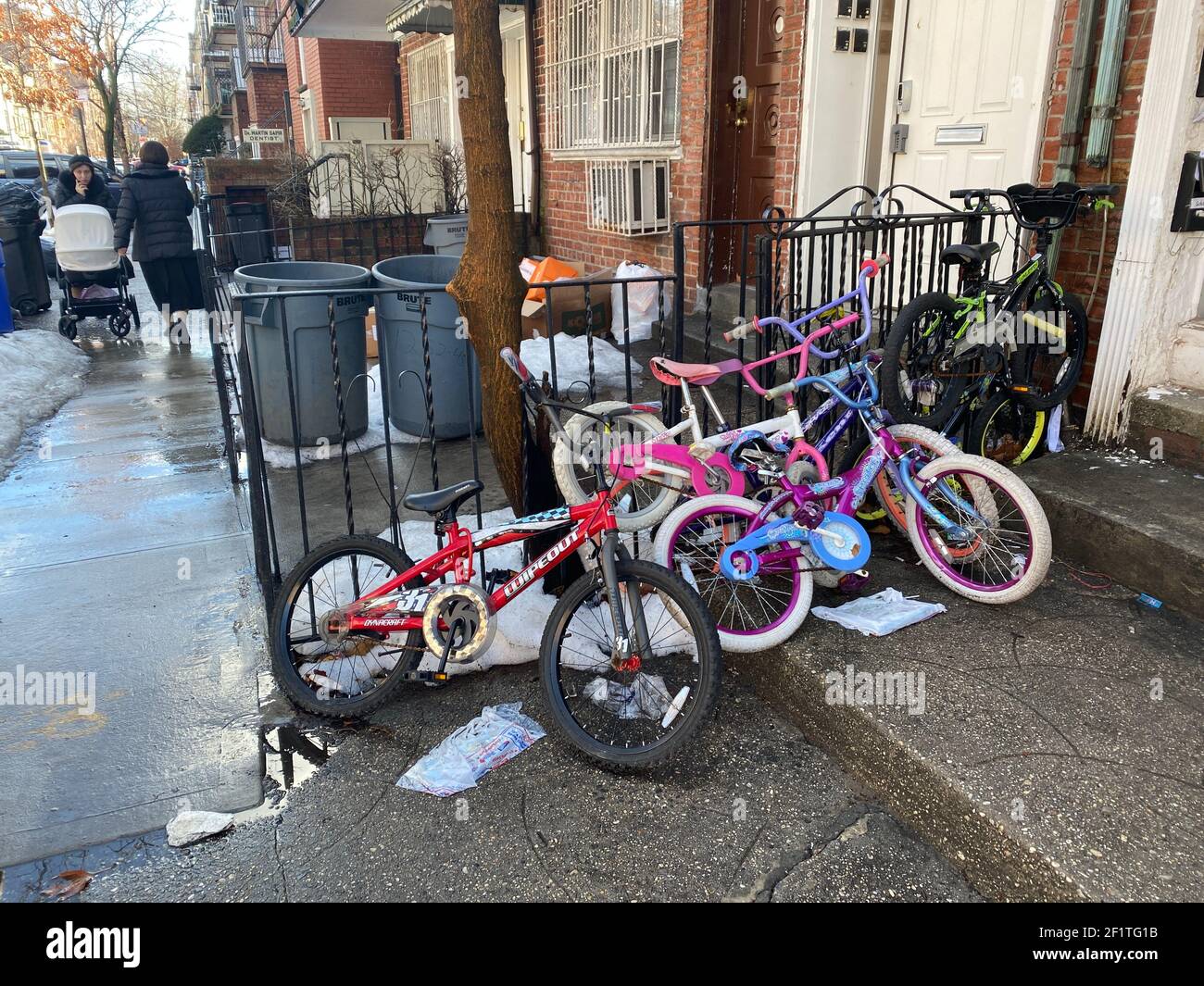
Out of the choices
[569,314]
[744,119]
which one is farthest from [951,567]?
[569,314]

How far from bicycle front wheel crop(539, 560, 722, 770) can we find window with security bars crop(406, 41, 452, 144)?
39.7 feet

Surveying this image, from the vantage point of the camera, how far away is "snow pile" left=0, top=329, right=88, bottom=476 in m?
6.76

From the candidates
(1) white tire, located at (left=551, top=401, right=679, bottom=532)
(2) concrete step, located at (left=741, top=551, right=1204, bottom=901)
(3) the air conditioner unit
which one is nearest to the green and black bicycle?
(2) concrete step, located at (left=741, top=551, right=1204, bottom=901)

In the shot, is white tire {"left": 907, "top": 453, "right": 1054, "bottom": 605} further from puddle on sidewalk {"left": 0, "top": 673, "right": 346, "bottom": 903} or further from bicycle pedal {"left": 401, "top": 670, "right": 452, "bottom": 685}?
puddle on sidewalk {"left": 0, "top": 673, "right": 346, "bottom": 903}

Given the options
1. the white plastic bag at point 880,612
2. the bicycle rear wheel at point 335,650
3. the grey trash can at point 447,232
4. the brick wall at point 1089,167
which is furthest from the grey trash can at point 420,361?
the grey trash can at point 447,232

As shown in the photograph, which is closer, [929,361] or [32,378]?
[929,361]

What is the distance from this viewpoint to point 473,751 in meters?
3.05

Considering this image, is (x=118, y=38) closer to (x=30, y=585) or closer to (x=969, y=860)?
(x=30, y=585)

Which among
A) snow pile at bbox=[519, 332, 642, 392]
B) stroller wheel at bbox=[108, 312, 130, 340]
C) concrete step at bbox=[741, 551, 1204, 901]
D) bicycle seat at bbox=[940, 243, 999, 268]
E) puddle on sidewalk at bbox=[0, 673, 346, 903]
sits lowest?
puddle on sidewalk at bbox=[0, 673, 346, 903]

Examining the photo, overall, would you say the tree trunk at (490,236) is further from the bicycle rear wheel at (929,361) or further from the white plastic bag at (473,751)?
the bicycle rear wheel at (929,361)

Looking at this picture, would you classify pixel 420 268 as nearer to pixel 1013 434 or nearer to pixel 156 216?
pixel 1013 434

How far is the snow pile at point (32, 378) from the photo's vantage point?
676cm

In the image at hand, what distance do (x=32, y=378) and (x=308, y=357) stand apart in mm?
3690
